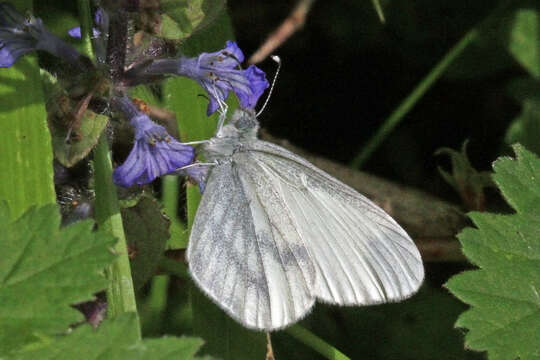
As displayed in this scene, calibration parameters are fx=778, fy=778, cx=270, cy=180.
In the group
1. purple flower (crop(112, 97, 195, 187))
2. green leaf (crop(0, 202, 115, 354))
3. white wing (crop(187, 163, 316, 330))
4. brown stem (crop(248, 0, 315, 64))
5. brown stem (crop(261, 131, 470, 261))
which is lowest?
brown stem (crop(261, 131, 470, 261))

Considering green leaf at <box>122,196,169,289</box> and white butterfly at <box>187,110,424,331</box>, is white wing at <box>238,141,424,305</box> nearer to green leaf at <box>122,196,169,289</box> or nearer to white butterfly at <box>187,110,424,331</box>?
white butterfly at <box>187,110,424,331</box>

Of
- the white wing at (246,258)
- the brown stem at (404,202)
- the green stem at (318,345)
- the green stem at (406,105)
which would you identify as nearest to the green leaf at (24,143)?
the white wing at (246,258)

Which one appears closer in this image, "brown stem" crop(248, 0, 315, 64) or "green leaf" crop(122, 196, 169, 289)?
"green leaf" crop(122, 196, 169, 289)

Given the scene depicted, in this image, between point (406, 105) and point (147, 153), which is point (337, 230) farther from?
point (406, 105)

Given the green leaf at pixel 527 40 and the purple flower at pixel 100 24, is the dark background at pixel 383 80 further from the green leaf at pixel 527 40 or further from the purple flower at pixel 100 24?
the purple flower at pixel 100 24

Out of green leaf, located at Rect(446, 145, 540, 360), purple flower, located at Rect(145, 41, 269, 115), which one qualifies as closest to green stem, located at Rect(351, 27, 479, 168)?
green leaf, located at Rect(446, 145, 540, 360)

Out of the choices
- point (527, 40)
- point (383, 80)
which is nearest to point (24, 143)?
point (383, 80)

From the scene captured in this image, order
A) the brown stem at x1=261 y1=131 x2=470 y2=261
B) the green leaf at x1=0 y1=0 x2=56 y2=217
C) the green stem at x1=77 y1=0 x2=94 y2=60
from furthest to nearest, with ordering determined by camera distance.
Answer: the brown stem at x1=261 y1=131 x2=470 y2=261 → the green stem at x1=77 y1=0 x2=94 y2=60 → the green leaf at x1=0 y1=0 x2=56 y2=217
